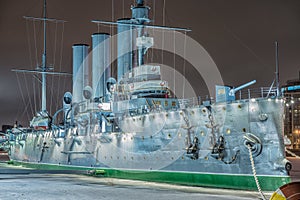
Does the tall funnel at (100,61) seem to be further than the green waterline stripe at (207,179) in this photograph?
Yes

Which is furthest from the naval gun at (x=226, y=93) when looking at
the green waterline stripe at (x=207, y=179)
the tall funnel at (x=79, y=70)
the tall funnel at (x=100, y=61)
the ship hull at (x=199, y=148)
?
the tall funnel at (x=79, y=70)

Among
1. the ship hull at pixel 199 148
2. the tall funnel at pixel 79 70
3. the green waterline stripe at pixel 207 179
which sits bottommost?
the green waterline stripe at pixel 207 179

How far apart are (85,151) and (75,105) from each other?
487cm

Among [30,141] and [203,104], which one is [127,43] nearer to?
[203,104]

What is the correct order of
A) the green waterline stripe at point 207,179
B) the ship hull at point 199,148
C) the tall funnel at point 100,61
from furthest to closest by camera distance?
the tall funnel at point 100,61
the ship hull at point 199,148
the green waterline stripe at point 207,179

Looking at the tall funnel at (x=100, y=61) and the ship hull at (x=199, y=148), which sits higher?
the tall funnel at (x=100, y=61)

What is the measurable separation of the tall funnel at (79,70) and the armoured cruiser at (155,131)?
0.43 feet

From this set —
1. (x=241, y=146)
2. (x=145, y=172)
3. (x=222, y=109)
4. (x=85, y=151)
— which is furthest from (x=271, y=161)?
(x=85, y=151)

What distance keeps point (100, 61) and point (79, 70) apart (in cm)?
324

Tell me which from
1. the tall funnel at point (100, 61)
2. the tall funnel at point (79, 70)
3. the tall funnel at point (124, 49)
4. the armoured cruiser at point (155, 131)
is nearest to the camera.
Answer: the armoured cruiser at point (155, 131)

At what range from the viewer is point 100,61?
115 ft

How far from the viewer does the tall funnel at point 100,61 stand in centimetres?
3428

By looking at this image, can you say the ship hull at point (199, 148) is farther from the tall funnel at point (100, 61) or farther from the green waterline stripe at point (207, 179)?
the tall funnel at point (100, 61)

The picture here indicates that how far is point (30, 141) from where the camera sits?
132 feet
